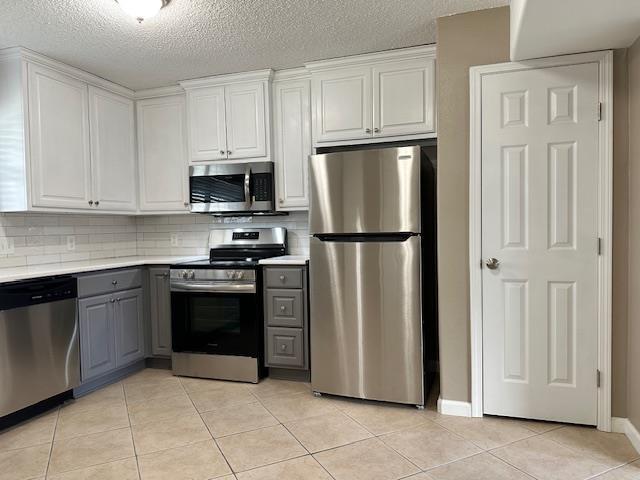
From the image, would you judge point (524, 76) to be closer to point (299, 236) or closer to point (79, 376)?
point (299, 236)

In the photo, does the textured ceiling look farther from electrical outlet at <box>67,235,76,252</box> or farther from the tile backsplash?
electrical outlet at <box>67,235,76,252</box>

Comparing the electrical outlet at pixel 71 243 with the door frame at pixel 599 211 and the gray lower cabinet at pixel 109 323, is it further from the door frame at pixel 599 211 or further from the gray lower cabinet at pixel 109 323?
the door frame at pixel 599 211

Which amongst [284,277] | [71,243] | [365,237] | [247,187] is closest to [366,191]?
[365,237]

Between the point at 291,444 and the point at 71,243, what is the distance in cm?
248

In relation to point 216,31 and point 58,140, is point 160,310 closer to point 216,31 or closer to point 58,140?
point 58,140

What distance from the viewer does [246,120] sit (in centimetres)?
359

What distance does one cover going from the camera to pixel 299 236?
3.81 meters

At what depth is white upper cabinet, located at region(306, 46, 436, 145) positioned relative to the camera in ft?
10.2

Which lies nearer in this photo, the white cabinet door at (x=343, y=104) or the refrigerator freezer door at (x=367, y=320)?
the refrigerator freezer door at (x=367, y=320)

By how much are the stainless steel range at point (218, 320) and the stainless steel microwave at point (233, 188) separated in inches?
18.8

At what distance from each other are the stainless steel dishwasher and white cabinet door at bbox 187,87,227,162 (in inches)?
55.2

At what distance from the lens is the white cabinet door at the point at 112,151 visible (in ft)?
11.6

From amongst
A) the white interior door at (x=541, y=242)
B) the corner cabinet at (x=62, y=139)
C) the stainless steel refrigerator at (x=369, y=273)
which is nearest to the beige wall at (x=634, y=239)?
the white interior door at (x=541, y=242)

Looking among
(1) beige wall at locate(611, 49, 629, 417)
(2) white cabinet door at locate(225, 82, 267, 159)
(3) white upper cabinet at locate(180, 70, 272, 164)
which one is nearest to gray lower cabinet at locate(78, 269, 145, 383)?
(3) white upper cabinet at locate(180, 70, 272, 164)
